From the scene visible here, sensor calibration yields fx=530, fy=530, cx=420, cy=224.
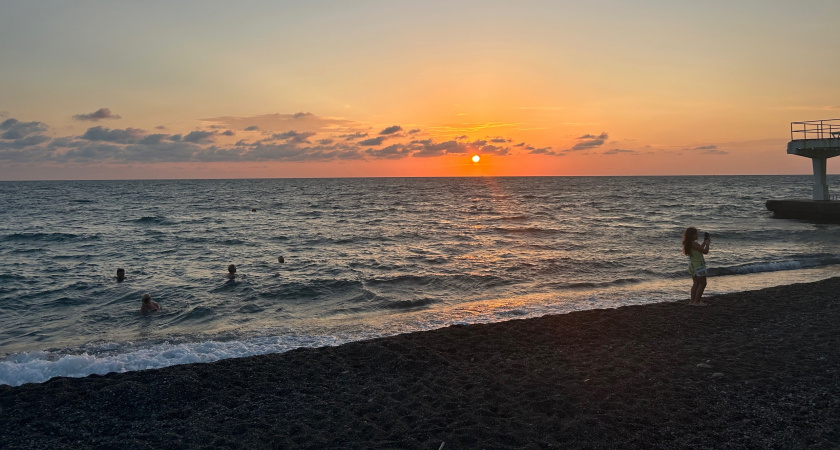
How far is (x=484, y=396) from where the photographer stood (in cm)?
651

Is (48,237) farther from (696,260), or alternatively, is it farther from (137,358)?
(696,260)

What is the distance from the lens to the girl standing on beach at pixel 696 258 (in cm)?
1088

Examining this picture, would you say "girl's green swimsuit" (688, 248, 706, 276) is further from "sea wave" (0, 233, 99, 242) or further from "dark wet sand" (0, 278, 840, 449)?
"sea wave" (0, 233, 99, 242)

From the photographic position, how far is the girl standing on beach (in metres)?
10.9

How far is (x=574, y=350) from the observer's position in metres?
8.36

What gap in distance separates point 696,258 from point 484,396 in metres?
6.91

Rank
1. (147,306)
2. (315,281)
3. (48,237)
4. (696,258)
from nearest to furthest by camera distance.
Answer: (696,258) → (147,306) → (315,281) → (48,237)

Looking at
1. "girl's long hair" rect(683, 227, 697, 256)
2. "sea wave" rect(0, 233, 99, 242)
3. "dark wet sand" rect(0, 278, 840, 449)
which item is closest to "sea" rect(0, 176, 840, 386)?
"sea wave" rect(0, 233, 99, 242)

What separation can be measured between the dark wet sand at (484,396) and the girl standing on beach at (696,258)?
1783 mm

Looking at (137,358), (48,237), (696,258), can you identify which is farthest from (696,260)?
(48,237)

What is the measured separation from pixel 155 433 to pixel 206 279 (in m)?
12.3


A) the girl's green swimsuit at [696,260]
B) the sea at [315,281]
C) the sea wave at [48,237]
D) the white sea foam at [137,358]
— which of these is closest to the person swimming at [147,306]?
the sea at [315,281]

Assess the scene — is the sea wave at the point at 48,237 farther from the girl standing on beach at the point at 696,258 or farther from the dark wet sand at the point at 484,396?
the girl standing on beach at the point at 696,258

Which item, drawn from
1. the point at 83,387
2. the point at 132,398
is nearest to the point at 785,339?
the point at 132,398
